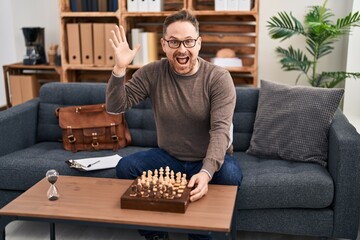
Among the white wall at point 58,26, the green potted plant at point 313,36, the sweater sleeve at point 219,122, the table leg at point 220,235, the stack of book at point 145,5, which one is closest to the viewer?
the table leg at point 220,235

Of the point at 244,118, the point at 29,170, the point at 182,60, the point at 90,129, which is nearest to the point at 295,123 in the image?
the point at 244,118

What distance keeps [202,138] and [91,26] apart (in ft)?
6.42

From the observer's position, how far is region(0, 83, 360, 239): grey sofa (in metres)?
2.11

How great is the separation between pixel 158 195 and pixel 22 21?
3.14m

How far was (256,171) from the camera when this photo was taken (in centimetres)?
227

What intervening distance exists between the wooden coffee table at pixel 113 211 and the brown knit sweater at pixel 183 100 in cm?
33

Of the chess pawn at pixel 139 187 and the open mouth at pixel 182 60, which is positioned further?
the open mouth at pixel 182 60

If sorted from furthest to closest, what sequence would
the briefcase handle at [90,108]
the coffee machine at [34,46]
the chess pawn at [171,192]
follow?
the coffee machine at [34,46] < the briefcase handle at [90,108] < the chess pawn at [171,192]

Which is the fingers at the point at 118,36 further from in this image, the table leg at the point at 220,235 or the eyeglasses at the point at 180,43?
the table leg at the point at 220,235

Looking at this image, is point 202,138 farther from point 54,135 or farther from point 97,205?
point 54,135

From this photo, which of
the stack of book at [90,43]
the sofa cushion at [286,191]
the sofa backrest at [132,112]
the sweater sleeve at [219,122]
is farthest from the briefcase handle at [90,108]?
the stack of book at [90,43]

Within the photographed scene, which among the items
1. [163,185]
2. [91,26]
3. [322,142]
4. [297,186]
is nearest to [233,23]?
[91,26]

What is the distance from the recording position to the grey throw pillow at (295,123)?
2375 millimetres

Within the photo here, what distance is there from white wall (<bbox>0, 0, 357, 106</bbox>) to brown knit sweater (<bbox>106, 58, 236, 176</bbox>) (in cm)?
176
